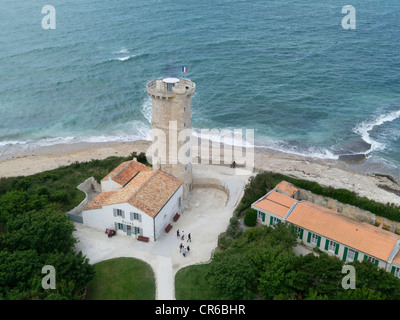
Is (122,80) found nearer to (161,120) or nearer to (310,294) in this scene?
(161,120)

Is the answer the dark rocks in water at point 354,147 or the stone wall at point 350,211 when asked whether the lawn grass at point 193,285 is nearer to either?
the stone wall at point 350,211

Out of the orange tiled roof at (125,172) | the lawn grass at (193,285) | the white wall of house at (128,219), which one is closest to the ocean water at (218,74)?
the orange tiled roof at (125,172)

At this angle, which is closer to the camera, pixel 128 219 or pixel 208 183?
pixel 128 219

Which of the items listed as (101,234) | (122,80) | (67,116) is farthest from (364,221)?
(122,80)

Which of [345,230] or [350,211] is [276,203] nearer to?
[345,230]

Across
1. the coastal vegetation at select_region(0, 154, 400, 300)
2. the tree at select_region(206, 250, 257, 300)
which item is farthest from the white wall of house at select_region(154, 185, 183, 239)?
the tree at select_region(206, 250, 257, 300)

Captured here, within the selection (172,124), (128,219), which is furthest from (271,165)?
(128,219)
